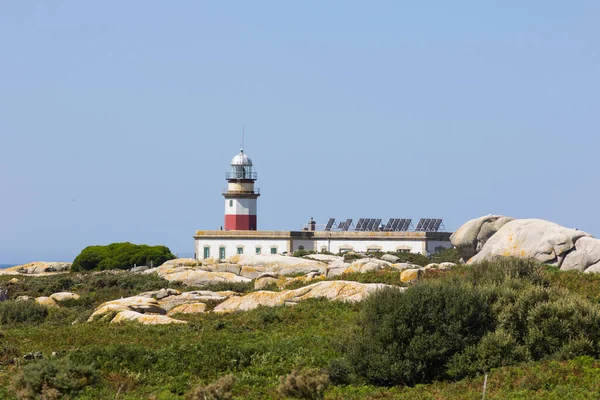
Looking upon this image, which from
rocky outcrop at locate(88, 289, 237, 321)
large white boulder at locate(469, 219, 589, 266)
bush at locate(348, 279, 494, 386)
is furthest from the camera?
large white boulder at locate(469, 219, 589, 266)

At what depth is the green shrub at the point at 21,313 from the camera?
3316cm

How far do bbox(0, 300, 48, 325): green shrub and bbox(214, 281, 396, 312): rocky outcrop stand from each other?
7.05m

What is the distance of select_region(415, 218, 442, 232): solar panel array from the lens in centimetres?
7894

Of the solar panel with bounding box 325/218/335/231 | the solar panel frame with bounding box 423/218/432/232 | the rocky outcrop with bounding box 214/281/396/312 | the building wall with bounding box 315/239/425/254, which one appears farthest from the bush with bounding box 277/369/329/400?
the solar panel with bounding box 325/218/335/231

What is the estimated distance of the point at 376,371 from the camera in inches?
767

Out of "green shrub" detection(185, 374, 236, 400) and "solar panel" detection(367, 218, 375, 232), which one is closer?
"green shrub" detection(185, 374, 236, 400)

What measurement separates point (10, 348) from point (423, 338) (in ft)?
35.0

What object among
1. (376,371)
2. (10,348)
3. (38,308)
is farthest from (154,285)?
(376,371)

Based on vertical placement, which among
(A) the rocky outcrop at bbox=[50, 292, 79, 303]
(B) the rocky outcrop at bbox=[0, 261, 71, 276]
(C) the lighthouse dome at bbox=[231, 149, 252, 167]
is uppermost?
(C) the lighthouse dome at bbox=[231, 149, 252, 167]

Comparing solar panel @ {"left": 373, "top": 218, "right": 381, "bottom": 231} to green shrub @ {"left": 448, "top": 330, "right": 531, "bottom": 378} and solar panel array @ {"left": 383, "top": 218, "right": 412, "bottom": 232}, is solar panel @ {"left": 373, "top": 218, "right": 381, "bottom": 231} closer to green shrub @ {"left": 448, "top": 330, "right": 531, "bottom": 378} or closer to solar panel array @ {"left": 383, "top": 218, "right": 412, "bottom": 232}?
solar panel array @ {"left": 383, "top": 218, "right": 412, "bottom": 232}

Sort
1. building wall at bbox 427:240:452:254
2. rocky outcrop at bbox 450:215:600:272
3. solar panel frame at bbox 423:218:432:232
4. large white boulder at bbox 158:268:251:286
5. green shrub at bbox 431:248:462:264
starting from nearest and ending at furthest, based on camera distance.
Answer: rocky outcrop at bbox 450:215:600:272, large white boulder at bbox 158:268:251:286, green shrub at bbox 431:248:462:264, building wall at bbox 427:240:452:254, solar panel frame at bbox 423:218:432:232

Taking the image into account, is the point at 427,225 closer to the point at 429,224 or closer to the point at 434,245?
the point at 429,224

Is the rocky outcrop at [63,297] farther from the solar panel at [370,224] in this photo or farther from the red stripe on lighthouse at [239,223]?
the red stripe on lighthouse at [239,223]

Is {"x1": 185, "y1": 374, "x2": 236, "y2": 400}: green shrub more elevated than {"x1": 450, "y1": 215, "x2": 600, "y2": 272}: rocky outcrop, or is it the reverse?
{"x1": 450, "y1": 215, "x2": 600, "y2": 272}: rocky outcrop
